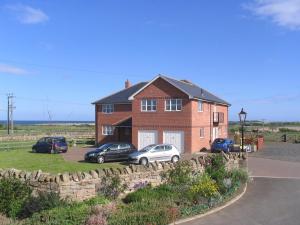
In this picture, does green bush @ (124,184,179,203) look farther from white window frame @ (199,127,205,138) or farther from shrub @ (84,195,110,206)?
white window frame @ (199,127,205,138)

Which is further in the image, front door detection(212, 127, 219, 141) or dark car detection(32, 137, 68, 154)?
front door detection(212, 127, 219, 141)

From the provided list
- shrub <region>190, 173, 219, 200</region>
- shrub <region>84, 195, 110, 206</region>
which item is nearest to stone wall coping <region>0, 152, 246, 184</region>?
shrub <region>84, 195, 110, 206</region>

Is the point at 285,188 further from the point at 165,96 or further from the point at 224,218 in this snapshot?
the point at 165,96

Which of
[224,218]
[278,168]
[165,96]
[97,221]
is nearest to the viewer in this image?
[97,221]

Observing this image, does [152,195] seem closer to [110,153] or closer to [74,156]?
[110,153]

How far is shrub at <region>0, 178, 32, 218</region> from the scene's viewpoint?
1670 centimetres

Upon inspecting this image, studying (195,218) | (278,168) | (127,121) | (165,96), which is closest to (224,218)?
(195,218)

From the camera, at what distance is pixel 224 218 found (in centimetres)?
1488

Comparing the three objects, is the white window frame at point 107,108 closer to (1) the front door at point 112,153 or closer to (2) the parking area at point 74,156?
(2) the parking area at point 74,156

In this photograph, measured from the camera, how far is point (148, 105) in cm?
4497

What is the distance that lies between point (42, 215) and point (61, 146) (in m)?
30.7

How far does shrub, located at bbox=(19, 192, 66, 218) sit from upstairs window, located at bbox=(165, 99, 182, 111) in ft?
91.8

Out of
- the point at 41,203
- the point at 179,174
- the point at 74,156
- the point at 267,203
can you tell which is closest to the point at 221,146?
the point at 74,156

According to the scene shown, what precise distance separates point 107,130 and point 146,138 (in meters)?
8.96
